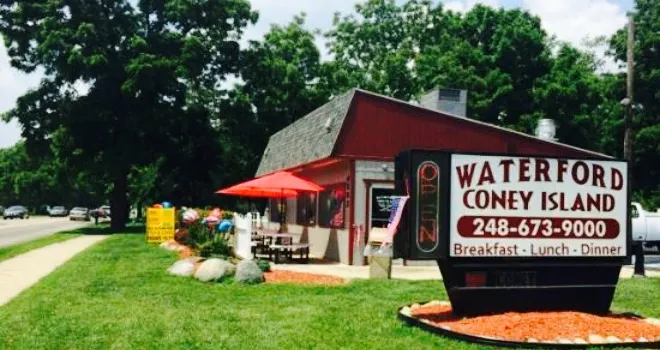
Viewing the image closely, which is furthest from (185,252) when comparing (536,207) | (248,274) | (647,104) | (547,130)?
(647,104)

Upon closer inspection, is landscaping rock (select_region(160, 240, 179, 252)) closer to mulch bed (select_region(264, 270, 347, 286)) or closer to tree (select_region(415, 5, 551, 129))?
mulch bed (select_region(264, 270, 347, 286))

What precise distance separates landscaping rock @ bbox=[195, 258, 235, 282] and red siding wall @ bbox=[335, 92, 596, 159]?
19.9ft

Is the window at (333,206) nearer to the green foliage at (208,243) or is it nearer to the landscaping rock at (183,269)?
the green foliage at (208,243)

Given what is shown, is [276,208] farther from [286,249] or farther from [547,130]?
[547,130]

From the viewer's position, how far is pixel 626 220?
33.6ft

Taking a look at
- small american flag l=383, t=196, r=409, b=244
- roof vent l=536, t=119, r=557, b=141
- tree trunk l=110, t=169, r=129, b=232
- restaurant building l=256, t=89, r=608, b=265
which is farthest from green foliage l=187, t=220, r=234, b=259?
tree trunk l=110, t=169, r=129, b=232

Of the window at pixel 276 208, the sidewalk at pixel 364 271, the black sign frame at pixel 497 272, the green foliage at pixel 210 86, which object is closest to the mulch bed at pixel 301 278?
the sidewalk at pixel 364 271

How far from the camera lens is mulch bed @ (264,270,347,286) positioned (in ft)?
48.3

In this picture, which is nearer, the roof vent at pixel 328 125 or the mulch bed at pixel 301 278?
the mulch bed at pixel 301 278

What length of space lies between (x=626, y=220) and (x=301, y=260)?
36.4 feet

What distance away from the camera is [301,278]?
15.4 m

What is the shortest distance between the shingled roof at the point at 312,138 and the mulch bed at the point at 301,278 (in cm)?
469

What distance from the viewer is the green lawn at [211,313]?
27.8ft

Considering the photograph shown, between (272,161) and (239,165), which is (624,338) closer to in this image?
(272,161)
